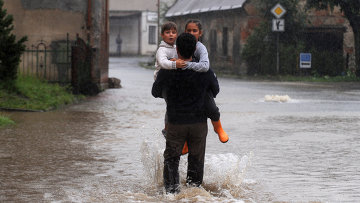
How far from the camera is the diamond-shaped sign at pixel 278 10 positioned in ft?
114

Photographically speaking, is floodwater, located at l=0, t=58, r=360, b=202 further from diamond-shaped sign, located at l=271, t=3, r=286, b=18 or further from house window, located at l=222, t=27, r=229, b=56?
house window, located at l=222, t=27, r=229, b=56

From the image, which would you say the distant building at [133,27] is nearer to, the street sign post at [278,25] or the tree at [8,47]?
the street sign post at [278,25]

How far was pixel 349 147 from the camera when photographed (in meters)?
11.0

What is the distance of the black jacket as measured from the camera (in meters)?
7.14

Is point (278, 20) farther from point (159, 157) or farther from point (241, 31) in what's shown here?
point (159, 157)

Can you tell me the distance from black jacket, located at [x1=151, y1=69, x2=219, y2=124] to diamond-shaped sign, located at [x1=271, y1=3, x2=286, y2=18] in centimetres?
2815

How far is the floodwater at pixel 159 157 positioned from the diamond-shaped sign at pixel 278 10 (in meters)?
17.5

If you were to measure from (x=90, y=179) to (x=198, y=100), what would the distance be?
5.65 feet

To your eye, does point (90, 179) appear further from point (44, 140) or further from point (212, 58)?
point (212, 58)

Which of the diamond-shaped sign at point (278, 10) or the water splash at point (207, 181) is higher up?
the diamond-shaped sign at point (278, 10)

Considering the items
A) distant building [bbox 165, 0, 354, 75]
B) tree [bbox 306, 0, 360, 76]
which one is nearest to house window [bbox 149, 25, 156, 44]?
distant building [bbox 165, 0, 354, 75]

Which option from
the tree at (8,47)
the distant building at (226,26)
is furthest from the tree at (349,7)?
the tree at (8,47)

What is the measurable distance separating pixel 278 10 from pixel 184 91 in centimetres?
2842

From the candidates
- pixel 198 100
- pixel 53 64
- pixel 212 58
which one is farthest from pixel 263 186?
pixel 212 58
